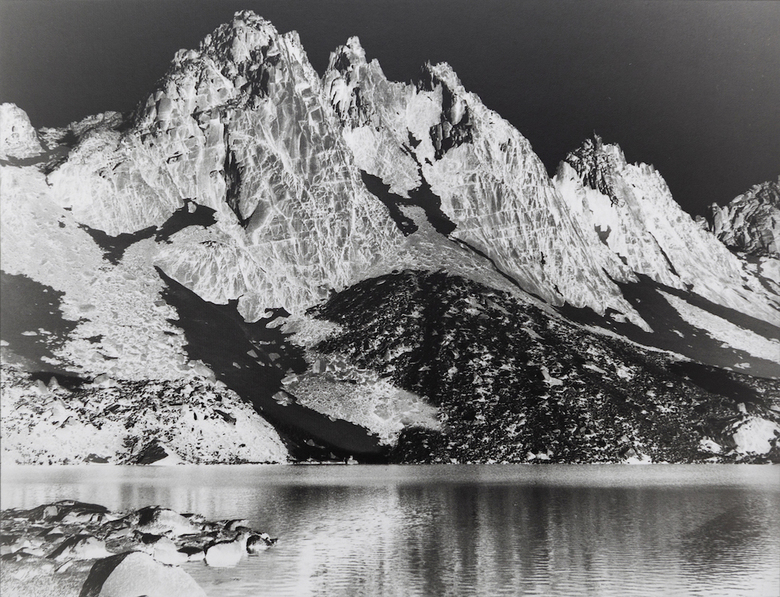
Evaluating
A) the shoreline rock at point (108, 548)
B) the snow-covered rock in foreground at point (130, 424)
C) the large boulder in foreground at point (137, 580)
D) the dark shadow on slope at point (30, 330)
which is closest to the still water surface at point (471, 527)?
the shoreline rock at point (108, 548)

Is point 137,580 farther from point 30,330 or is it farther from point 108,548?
point 30,330

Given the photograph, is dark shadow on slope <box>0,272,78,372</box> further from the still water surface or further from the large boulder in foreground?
the large boulder in foreground

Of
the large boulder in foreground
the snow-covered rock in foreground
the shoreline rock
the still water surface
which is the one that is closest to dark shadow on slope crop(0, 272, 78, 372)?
the snow-covered rock in foreground

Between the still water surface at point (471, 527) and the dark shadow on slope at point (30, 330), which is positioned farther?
the dark shadow on slope at point (30, 330)

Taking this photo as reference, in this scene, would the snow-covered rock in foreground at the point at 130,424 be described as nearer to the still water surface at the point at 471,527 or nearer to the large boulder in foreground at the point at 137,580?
the still water surface at the point at 471,527

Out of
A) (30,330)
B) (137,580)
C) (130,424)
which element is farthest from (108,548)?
(30,330)

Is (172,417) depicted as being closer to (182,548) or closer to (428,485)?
(428,485)

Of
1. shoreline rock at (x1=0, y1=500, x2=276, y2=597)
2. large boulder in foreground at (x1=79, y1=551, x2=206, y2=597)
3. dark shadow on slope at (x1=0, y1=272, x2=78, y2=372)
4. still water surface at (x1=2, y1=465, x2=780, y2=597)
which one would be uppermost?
dark shadow on slope at (x1=0, y1=272, x2=78, y2=372)
